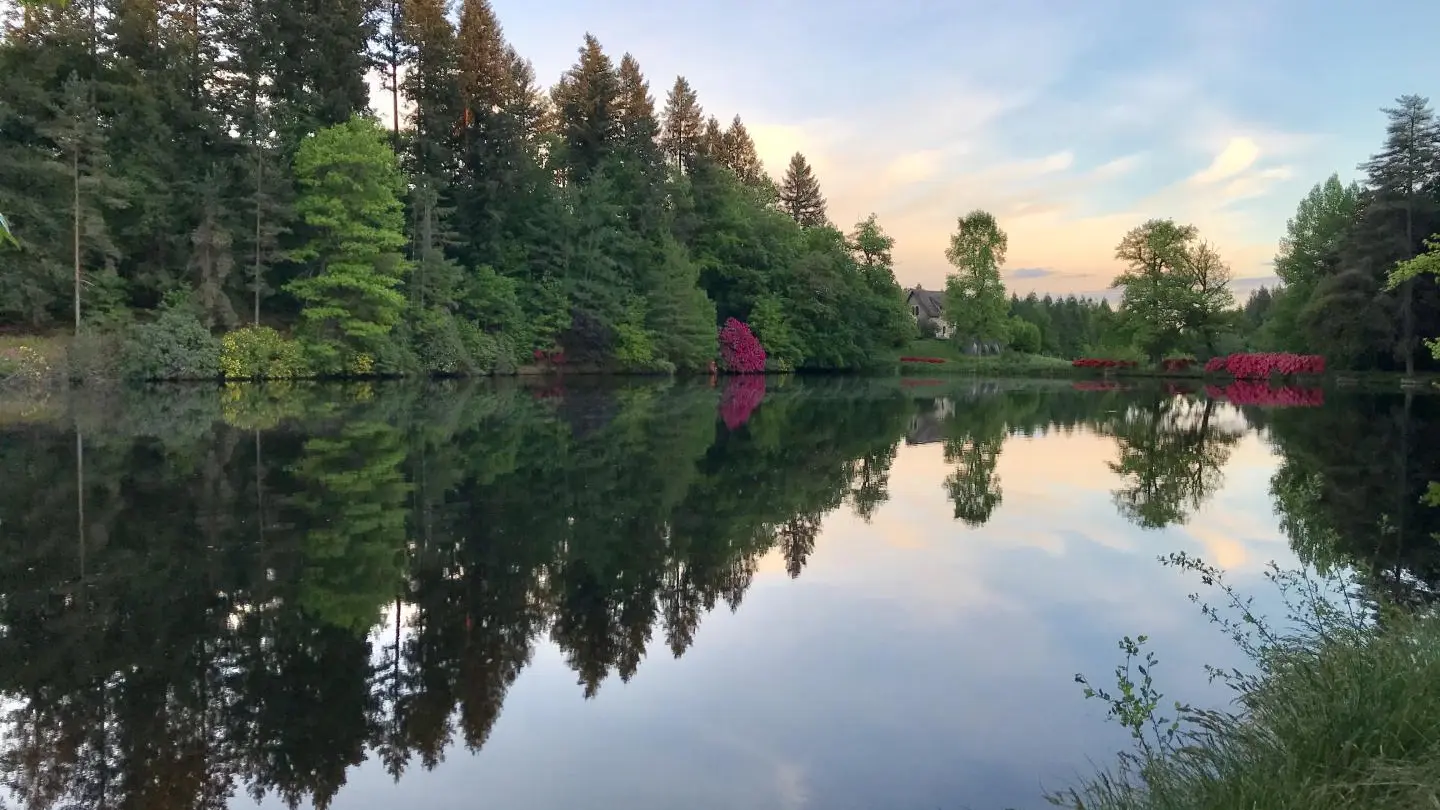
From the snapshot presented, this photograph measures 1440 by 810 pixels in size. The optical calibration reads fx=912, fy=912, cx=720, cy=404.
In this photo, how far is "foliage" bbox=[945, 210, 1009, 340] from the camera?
67438 millimetres

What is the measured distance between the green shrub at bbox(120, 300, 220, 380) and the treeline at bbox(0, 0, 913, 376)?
0.28ft

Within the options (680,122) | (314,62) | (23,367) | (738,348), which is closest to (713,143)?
(680,122)

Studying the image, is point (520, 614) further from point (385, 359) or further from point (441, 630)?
point (385, 359)

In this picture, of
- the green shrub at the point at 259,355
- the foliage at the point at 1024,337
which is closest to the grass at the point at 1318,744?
the green shrub at the point at 259,355

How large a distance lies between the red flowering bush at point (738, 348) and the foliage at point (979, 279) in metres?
22.4

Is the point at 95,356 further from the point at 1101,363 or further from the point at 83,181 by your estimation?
the point at 1101,363

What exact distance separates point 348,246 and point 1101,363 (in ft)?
143

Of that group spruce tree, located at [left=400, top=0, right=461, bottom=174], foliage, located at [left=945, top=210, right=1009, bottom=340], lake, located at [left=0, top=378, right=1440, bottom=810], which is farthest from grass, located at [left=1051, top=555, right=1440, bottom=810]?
foliage, located at [left=945, top=210, right=1009, bottom=340]

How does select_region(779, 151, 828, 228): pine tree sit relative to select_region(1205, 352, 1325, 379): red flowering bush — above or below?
above

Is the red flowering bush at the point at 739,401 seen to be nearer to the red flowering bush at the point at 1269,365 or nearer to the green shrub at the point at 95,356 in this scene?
the green shrub at the point at 95,356

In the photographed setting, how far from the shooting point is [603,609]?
667 centimetres

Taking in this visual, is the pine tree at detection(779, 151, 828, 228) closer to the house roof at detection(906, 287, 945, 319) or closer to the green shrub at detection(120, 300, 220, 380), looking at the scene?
the house roof at detection(906, 287, 945, 319)

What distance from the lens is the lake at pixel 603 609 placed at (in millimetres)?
4316

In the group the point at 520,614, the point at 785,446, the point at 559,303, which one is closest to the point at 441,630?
the point at 520,614
